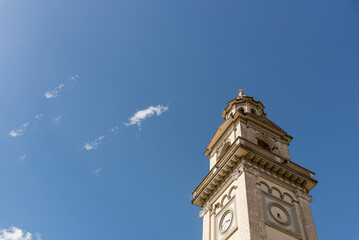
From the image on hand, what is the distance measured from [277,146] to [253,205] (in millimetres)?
11257

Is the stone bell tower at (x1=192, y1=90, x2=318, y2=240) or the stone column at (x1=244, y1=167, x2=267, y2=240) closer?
the stone column at (x1=244, y1=167, x2=267, y2=240)

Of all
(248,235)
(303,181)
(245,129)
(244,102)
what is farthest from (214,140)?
(248,235)

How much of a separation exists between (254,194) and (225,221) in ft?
9.51

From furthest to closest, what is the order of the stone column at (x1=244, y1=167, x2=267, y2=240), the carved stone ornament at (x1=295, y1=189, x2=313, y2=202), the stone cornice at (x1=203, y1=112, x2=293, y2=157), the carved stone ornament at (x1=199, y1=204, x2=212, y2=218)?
the stone cornice at (x1=203, y1=112, x2=293, y2=157) → the carved stone ornament at (x1=199, y1=204, x2=212, y2=218) → the carved stone ornament at (x1=295, y1=189, x2=313, y2=202) → the stone column at (x1=244, y1=167, x2=267, y2=240)

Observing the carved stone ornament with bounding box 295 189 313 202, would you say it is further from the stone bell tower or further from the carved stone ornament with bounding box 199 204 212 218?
the carved stone ornament with bounding box 199 204 212 218

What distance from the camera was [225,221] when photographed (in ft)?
86.1

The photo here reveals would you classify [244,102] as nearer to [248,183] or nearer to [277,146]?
[277,146]

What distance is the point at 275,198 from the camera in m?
26.8

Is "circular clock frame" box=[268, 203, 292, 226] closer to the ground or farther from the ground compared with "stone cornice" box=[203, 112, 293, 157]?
closer to the ground

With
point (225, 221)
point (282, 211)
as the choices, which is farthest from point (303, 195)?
point (225, 221)

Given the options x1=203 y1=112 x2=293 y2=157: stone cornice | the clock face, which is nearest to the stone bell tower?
the clock face

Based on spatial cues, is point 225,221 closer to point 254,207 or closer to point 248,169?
point 254,207

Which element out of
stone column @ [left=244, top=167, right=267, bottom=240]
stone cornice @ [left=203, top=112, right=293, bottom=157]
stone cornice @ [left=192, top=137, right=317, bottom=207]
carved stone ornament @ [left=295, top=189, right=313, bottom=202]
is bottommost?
stone column @ [left=244, top=167, right=267, bottom=240]

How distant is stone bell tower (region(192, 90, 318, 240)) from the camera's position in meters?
24.1
